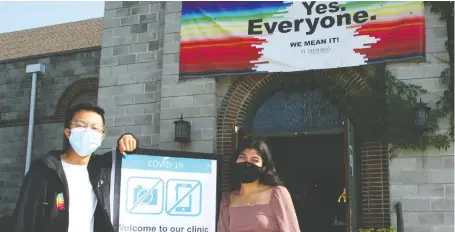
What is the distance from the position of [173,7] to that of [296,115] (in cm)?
292

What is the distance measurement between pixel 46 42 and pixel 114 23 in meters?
5.96

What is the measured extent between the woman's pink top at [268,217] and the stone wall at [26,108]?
910cm

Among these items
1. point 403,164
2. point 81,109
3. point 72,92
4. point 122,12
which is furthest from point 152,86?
point 81,109

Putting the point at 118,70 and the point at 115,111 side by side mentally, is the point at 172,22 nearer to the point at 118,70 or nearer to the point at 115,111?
the point at 118,70

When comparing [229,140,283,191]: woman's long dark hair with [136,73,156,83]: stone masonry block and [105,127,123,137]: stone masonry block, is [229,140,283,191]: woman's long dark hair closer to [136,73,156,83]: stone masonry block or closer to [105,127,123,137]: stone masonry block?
[136,73,156,83]: stone masonry block

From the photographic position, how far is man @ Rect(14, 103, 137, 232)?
11.9 feet

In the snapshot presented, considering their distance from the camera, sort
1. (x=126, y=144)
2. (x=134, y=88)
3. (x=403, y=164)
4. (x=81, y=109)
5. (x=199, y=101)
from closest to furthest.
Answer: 1. (x=81, y=109)
2. (x=126, y=144)
3. (x=403, y=164)
4. (x=199, y=101)
5. (x=134, y=88)

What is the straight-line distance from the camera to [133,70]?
1081 centimetres

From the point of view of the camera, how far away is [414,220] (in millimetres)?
8383

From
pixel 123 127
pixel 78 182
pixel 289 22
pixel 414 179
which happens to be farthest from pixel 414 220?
pixel 78 182

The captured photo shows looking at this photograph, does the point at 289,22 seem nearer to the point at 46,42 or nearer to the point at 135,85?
the point at 135,85

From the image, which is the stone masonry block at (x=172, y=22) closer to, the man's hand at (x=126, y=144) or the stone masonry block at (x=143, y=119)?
the stone masonry block at (x=143, y=119)

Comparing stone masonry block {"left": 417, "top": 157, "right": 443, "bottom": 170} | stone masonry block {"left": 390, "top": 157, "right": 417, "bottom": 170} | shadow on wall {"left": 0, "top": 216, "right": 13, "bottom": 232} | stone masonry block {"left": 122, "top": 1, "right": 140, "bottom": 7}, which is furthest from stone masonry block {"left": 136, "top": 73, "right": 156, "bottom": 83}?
stone masonry block {"left": 417, "top": 157, "right": 443, "bottom": 170}

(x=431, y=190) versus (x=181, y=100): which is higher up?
(x=181, y=100)
